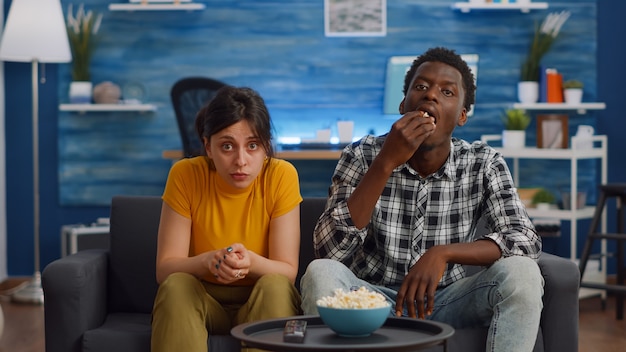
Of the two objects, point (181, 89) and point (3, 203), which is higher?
point (181, 89)

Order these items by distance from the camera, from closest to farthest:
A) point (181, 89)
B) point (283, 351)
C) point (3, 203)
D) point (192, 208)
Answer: point (283, 351) → point (192, 208) → point (181, 89) → point (3, 203)

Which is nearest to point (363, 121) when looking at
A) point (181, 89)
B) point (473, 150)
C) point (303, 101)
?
point (303, 101)

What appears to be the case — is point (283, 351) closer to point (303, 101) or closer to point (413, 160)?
point (413, 160)

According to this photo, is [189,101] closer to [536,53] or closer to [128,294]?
[536,53]

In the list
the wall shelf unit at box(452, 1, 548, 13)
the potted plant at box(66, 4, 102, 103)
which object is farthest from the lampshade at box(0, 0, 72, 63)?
the wall shelf unit at box(452, 1, 548, 13)

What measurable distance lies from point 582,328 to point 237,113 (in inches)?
100

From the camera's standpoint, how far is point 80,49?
18.3 feet

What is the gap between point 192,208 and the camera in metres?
2.58

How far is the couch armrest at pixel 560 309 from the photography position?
2457 millimetres

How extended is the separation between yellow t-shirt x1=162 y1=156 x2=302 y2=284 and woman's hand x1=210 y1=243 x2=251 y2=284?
9.2 inches

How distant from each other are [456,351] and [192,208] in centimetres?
81

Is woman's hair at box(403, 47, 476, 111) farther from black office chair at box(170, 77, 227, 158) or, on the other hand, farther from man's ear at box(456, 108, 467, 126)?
black office chair at box(170, 77, 227, 158)

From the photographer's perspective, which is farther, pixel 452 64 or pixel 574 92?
pixel 574 92

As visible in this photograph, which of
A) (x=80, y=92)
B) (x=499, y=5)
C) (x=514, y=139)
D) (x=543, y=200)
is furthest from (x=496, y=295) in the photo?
(x=80, y=92)
